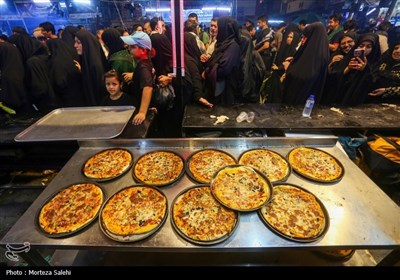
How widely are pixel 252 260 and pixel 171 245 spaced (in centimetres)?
101

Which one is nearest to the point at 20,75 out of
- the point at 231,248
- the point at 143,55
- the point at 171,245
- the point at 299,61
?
the point at 143,55

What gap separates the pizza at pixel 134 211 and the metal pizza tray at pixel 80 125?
31.8 inches

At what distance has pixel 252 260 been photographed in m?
1.83

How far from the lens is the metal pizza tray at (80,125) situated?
2.13m

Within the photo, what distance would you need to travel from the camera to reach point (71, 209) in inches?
59.2

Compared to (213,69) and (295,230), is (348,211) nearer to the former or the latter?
(295,230)

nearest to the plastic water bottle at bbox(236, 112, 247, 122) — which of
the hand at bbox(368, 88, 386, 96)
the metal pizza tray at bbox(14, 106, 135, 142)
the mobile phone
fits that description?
the metal pizza tray at bbox(14, 106, 135, 142)

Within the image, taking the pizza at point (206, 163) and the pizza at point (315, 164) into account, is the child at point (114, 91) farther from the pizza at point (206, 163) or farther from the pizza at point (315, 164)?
the pizza at point (315, 164)

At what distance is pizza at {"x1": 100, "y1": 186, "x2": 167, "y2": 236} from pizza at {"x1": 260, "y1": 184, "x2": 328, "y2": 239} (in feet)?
2.64

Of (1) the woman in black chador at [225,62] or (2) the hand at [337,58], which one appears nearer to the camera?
(1) the woman in black chador at [225,62]

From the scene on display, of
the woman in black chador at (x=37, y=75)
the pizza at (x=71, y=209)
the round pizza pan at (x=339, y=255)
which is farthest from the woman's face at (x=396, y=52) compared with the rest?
the woman in black chador at (x=37, y=75)

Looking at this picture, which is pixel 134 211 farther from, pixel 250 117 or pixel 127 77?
pixel 127 77

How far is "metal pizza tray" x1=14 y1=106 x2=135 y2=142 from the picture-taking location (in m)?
2.13

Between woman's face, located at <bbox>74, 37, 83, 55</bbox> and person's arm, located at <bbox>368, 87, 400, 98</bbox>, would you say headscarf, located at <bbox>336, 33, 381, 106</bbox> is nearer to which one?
person's arm, located at <bbox>368, 87, 400, 98</bbox>
